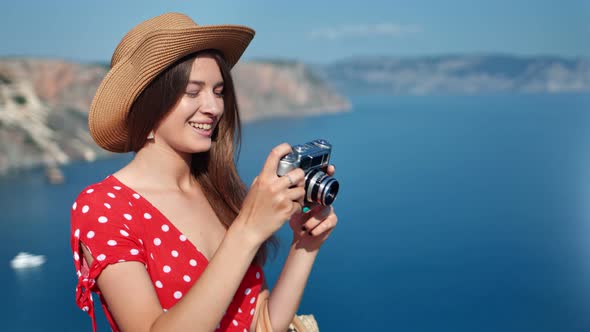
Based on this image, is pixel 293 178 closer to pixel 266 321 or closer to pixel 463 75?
pixel 266 321

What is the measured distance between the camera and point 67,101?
11930mm

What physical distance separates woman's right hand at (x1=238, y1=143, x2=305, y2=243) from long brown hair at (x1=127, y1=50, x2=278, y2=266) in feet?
0.86

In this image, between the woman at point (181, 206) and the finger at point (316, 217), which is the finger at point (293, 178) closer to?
the woman at point (181, 206)

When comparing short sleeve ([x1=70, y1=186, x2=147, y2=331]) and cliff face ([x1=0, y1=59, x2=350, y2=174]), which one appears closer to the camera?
short sleeve ([x1=70, y1=186, x2=147, y2=331])

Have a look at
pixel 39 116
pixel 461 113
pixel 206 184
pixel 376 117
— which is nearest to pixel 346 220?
pixel 206 184

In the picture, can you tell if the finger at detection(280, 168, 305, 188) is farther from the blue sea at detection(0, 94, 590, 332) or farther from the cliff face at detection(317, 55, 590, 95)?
the cliff face at detection(317, 55, 590, 95)

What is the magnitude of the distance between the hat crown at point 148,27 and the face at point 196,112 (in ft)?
0.23

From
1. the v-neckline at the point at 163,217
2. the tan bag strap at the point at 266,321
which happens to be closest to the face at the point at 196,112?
the v-neckline at the point at 163,217

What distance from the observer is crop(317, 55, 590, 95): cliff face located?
27.8 meters

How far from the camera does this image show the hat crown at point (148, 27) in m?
1.02

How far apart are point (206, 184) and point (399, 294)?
333cm

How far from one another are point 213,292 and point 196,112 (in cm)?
34

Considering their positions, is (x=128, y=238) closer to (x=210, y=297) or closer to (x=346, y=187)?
(x=210, y=297)

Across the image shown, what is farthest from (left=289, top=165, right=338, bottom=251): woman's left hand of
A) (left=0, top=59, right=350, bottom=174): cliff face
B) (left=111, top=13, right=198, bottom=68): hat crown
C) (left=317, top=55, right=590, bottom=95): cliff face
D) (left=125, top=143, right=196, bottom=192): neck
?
(left=317, top=55, right=590, bottom=95): cliff face
